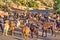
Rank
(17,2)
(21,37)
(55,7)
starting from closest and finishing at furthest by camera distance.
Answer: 1. (21,37)
2. (55,7)
3. (17,2)

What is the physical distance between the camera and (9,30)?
30.6m

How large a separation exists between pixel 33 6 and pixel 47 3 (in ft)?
37.1

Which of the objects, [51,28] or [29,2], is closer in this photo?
[51,28]

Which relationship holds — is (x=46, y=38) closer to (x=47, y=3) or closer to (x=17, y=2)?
(x=17, y=2)

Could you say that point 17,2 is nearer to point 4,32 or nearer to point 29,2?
point 29,2

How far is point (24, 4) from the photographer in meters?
67.5

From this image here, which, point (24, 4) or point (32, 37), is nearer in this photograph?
point (32, 37)

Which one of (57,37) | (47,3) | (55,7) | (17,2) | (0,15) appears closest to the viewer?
(57,37)

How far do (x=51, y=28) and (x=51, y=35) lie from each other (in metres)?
0.70

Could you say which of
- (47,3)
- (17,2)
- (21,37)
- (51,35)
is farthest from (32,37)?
(47,3)

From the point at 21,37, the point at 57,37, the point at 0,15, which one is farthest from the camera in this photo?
the point at 0,15

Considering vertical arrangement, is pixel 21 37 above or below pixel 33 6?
above

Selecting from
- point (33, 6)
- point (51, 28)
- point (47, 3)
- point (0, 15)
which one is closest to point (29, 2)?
point (33, 6)

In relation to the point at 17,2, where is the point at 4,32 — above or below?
above
